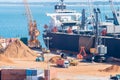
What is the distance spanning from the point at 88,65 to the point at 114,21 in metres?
33.3

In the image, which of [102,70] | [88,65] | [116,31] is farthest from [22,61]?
[116,31]

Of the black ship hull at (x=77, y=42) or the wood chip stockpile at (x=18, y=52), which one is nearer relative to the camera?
the black ship hull at (x=77, y=42)

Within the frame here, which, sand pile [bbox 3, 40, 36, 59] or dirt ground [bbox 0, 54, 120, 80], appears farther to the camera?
sand pile [bbox 3, 40, 36, 59]

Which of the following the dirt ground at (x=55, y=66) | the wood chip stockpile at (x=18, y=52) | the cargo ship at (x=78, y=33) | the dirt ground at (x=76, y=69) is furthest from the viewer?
the wood chip stockpile at (x=18, y=52)

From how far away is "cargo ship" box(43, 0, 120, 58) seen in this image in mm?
82875

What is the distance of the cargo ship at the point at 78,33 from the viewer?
82.9 meters

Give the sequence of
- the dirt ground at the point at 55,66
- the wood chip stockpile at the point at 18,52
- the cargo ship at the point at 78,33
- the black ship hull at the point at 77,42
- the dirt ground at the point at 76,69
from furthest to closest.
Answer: the wood chip stockpile at the point at 18,52
the cargo ship at the point at 78,33
the black ship hull at the point at 77,42
the dirt ground at the point at 55,66
the dirt ground at the point at 76,69

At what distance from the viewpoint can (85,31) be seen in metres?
97.7

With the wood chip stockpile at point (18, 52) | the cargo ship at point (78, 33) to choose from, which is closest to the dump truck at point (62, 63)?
the cargo ship at point (78, 33)

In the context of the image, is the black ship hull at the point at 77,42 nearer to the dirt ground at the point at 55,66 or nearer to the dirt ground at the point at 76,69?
the dirt ground at the point at 55,66

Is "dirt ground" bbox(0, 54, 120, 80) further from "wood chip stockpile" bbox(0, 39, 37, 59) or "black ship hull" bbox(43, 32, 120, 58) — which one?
"black ship hull" bbox(43, 32, 120, 58)

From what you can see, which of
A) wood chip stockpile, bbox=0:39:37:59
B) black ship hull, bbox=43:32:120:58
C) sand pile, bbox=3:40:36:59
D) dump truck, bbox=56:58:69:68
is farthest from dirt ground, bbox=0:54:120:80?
black ship hull, bbox=43:32:120:58

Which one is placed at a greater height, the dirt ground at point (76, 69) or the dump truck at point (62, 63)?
the dump truck at point (62, 63)

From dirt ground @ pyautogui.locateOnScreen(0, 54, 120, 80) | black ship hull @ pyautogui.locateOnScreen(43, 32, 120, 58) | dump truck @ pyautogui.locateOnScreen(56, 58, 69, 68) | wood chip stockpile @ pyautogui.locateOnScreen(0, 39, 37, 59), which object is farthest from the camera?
wood chip stockpile @ pyautogui.locateOnScreen(0, 39, 37, 59)
